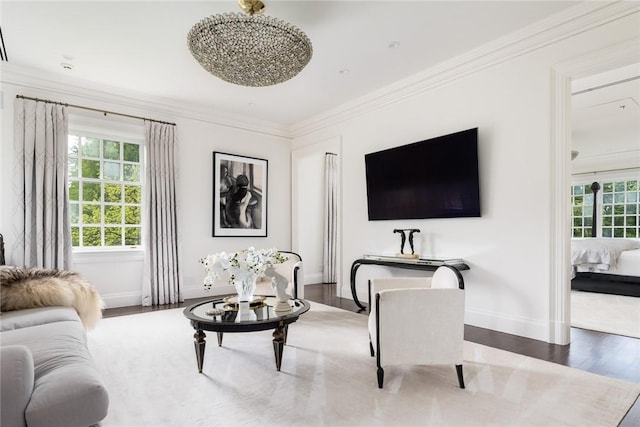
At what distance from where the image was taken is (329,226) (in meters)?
7.20

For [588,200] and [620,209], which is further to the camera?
[588,200]

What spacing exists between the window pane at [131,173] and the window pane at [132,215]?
399 mm

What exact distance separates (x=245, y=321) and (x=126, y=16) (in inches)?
110

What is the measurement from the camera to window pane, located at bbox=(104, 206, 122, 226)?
195 inches

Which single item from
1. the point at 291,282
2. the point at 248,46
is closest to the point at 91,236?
the point at 291,282

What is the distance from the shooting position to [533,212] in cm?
344

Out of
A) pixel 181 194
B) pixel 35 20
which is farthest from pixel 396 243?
pixel 35 20

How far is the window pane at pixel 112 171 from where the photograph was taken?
196 inches

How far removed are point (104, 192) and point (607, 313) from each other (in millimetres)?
6647

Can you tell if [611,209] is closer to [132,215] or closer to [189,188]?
[189,188]

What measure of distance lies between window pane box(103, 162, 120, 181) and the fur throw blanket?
229 centimetres

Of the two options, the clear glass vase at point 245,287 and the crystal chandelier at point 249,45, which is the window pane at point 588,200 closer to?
the crystal chandelier at point 249,45

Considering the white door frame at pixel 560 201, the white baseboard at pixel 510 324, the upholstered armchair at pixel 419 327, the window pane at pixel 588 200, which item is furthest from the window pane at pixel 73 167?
the window pane at pixel 588 200

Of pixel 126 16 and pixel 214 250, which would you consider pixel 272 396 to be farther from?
pixel 214 250
